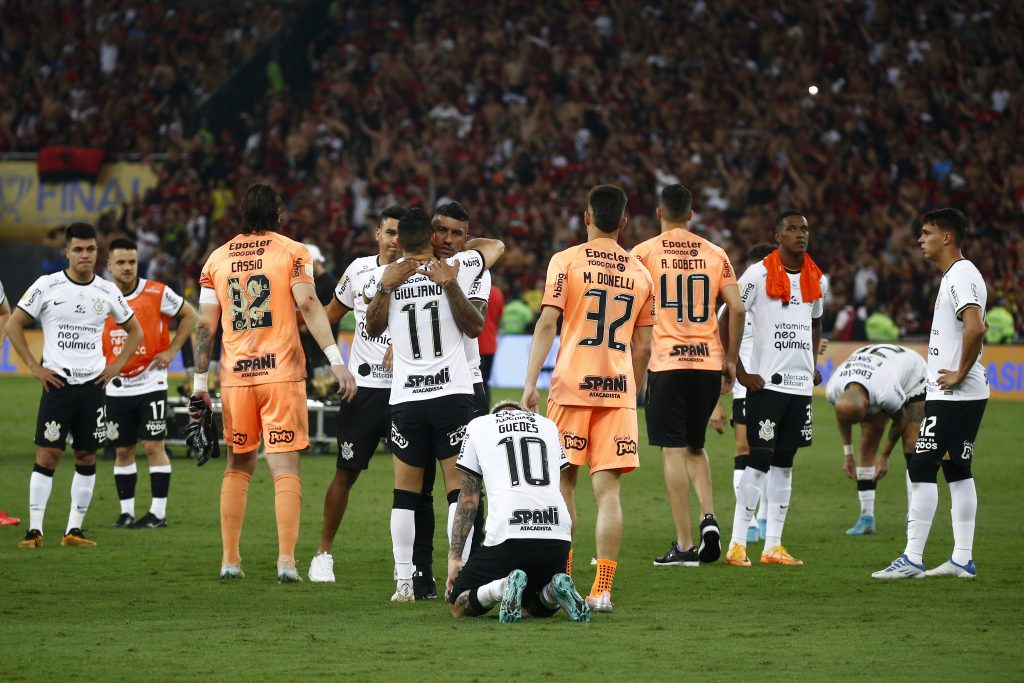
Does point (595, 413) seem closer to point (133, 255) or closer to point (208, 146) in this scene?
point (133, 255)

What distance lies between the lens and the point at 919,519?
9797 mm

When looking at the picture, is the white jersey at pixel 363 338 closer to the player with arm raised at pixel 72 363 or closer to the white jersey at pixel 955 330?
the player with arm raised at pixel 72 363

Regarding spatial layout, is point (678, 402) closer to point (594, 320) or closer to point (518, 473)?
point (594, 320)

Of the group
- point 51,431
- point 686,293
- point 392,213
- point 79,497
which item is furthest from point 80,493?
point 686,293

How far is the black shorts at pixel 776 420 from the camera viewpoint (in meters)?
10.7

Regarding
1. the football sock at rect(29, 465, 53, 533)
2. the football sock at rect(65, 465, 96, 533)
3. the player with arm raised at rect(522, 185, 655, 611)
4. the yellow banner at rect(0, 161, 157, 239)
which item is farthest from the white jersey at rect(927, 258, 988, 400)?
the yellow banner at rect(0, 161, 157, 239)

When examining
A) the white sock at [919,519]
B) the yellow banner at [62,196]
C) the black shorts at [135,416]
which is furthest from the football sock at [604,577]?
the yellow banner at [62,196]

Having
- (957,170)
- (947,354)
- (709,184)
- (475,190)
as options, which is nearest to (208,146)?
(475,190)

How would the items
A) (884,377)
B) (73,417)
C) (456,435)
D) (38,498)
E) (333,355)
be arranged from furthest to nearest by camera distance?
(884,377) → (73,417) → (38,498) → (333,355) → (456,435)

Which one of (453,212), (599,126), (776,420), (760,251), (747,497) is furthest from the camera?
(599,126)

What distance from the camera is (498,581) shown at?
7.71 m

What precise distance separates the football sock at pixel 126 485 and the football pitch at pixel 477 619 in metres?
0.30

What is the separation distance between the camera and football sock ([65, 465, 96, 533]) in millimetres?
11242

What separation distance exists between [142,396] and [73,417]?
1272mm
